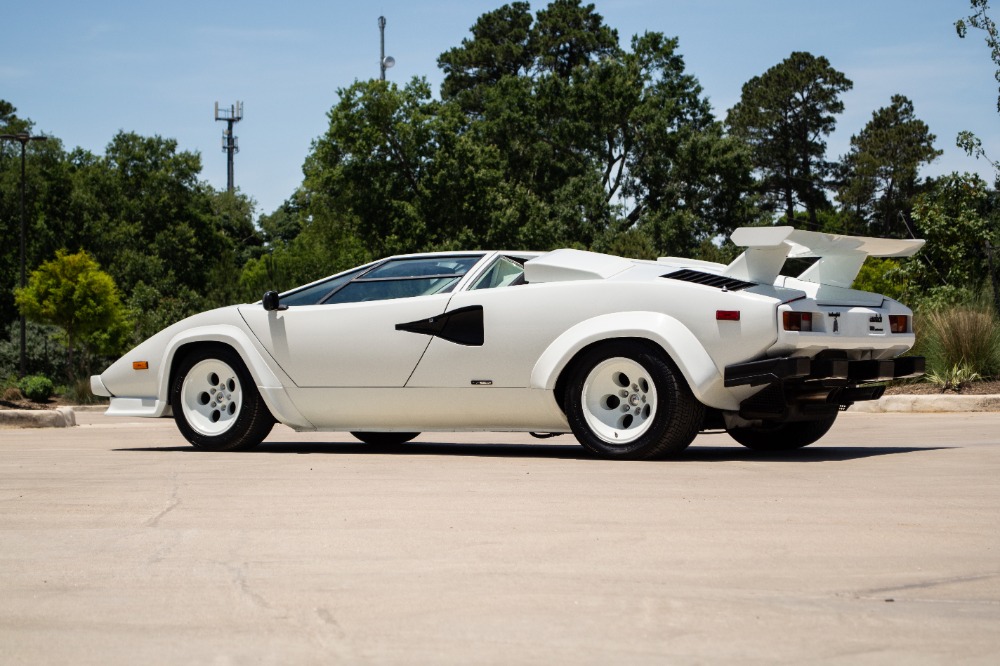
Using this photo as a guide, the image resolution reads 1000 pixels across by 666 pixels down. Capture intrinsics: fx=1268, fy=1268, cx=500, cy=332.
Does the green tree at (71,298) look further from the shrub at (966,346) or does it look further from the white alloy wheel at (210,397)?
the white alloy wheel at (210,397)

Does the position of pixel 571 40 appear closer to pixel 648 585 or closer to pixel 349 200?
pixel 349 200

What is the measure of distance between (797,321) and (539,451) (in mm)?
2386

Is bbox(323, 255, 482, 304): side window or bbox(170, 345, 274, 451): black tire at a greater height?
bbox(323, 255, 482, 304): side window

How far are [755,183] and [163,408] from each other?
54485mm

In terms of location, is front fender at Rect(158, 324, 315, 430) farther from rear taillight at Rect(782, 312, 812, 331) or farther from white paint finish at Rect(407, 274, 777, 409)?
rear taillight at Rect(782, 312, 812, 331)

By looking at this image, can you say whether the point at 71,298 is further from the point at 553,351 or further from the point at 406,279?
the point at 553,351

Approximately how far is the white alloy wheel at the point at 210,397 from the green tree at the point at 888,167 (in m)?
64.6

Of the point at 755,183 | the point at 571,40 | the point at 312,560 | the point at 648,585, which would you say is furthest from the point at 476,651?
the point at 571,40

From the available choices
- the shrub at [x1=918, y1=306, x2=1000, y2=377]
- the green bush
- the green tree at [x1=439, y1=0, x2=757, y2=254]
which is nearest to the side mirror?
the shrub at [x1=918, y1=306, x2=1000, y2=377]

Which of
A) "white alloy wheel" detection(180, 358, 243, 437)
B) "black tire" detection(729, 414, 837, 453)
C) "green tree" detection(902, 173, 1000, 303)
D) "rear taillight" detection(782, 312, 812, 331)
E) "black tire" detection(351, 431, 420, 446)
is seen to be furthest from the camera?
"green tree" detection(902, 173, 1000, 303)

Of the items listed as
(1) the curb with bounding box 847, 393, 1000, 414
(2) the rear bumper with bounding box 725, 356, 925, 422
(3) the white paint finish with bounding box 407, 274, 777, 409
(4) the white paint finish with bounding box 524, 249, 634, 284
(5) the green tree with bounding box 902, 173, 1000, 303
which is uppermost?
(5) the green tree with bounding box 902, 173, 1000, 303

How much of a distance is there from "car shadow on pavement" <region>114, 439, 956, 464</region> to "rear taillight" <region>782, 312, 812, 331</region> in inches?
36.2

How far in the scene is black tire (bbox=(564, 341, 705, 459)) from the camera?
308 inches

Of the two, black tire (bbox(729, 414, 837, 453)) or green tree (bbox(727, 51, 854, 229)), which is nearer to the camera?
black tire (bbox(729, 414, 837, 453))
